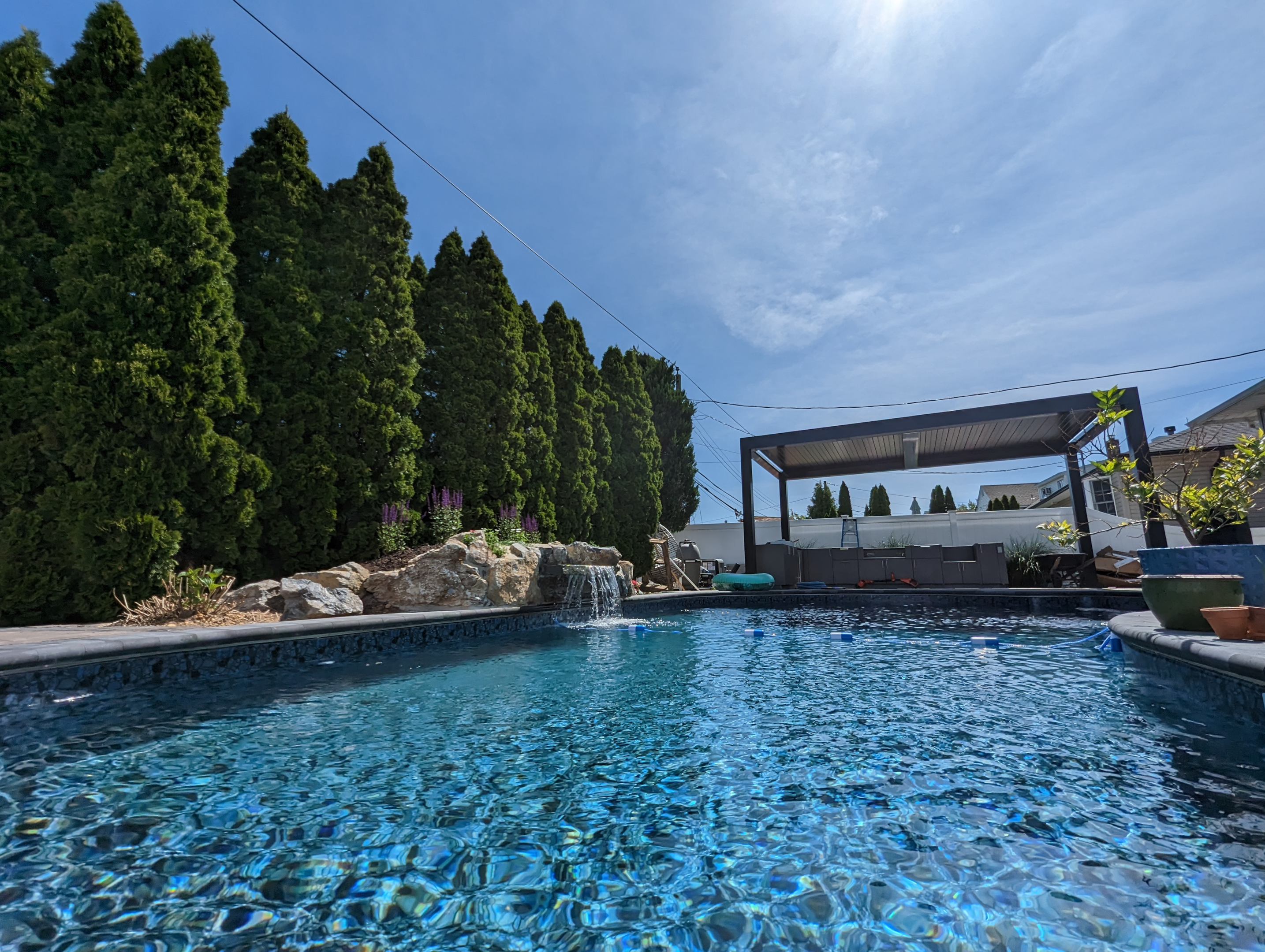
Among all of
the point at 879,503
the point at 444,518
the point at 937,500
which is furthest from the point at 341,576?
the point at 937,500

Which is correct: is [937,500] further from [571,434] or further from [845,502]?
[571,434]

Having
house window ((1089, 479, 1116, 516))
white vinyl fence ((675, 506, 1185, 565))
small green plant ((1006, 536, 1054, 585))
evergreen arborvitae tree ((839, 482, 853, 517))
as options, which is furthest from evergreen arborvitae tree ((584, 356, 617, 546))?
evergreen arborvitae tree ((839, 482, 853, 517))

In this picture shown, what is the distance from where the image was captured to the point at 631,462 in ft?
53.2

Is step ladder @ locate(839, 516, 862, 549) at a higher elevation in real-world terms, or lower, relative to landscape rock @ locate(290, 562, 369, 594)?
higher

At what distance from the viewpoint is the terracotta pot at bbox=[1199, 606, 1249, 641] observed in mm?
3674

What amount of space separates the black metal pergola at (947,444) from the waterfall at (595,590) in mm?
6165

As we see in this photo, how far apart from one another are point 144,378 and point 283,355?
83.0 inches

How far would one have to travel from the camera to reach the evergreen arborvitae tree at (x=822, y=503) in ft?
94.9

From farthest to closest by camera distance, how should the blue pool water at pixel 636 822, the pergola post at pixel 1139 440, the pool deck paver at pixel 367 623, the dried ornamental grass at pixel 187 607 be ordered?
the pergola post at pixel 1139 440 → the dried ornamental grass at pixel 187 607 → the pool deck paver at pixel 367 623 → the blue pool water at pixel 636 822

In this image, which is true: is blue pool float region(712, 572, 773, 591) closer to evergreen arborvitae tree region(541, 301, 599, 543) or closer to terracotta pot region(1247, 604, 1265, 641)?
evergreen arborvitae tree region(541, 301, 599, 543)

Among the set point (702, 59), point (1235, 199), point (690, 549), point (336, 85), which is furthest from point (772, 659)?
point (690, 549)

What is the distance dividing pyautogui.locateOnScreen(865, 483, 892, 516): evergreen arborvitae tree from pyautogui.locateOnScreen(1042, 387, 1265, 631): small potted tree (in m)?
25.3

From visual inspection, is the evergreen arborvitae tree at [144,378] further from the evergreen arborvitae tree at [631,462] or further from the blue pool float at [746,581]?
the blue pool float at [746,581]

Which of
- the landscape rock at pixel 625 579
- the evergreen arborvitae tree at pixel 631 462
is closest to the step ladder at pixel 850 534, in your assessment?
the evergreen arborvitae tree at pixel 631 462
